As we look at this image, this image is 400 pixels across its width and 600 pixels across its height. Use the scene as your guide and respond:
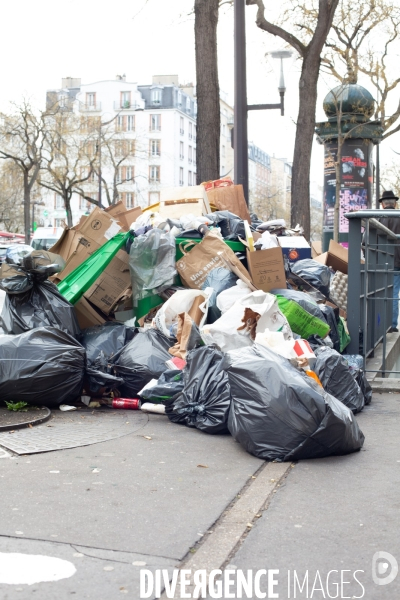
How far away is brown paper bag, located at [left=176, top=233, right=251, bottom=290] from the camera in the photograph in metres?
6.60

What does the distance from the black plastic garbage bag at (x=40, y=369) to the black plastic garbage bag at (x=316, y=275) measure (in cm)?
268

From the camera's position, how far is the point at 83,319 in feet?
21.3

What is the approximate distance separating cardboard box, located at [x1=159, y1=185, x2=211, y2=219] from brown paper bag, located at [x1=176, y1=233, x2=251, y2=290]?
1.02 metres

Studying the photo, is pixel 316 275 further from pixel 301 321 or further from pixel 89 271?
pixel 89 271

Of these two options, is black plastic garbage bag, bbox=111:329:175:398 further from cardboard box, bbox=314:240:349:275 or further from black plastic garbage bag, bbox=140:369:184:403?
cardboard box, bbox=314:240:349:275

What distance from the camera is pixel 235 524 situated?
3.13 metres

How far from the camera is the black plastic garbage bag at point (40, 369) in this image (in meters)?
5.21

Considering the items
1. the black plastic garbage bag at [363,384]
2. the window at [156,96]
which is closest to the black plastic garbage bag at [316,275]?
the black plastic garbage bag at [363,384]

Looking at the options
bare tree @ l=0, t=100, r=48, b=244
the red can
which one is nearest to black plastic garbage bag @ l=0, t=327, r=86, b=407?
the red can

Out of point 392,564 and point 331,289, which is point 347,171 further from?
point 392,564

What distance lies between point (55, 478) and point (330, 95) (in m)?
20.5

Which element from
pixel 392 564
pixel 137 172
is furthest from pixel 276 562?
pixel 137 172

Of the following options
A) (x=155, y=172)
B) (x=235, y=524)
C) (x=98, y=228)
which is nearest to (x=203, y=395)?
(x=235, y=524)

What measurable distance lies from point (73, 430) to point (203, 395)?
34.3 inches
